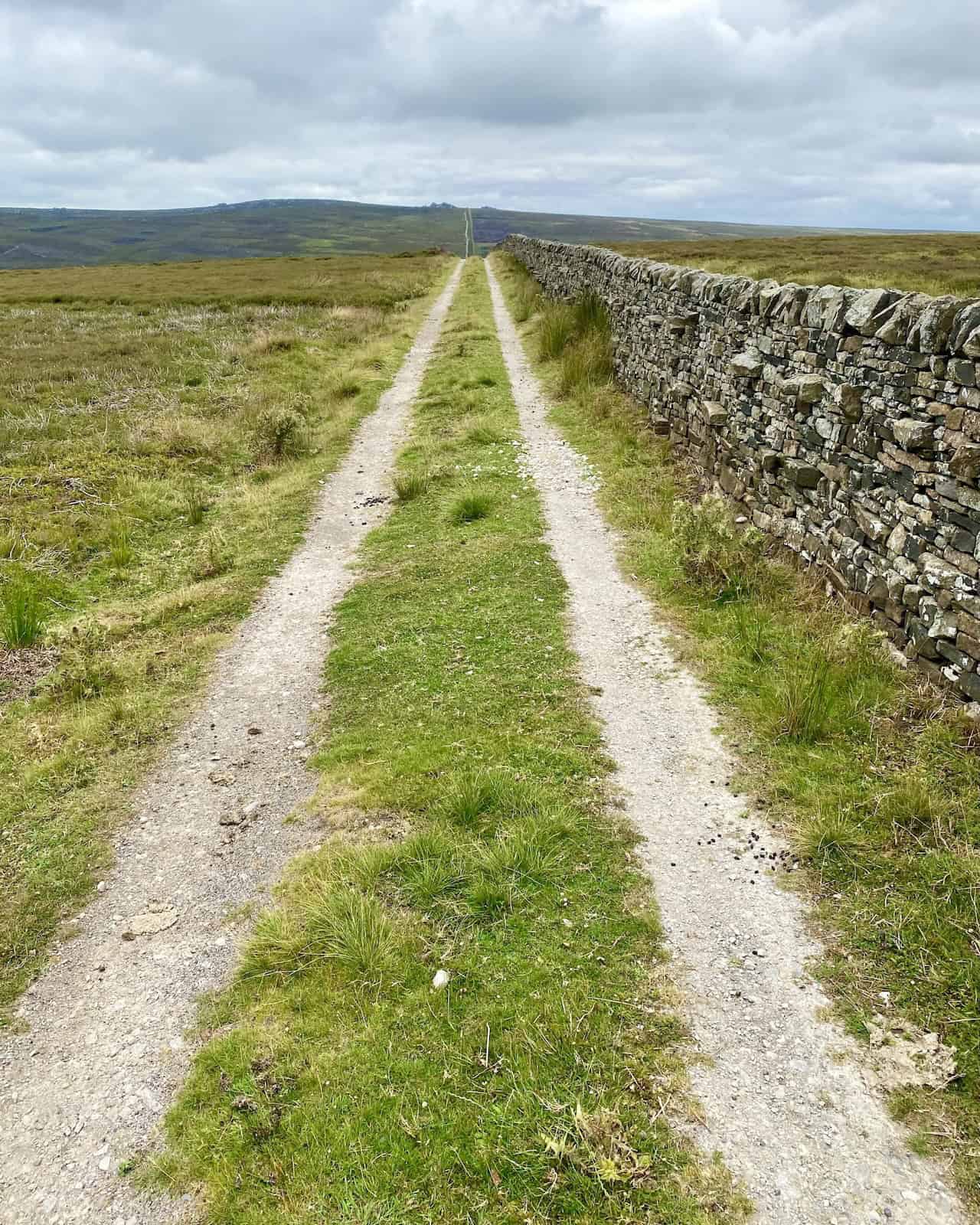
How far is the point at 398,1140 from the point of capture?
3.43 m

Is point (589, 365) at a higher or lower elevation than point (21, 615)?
higher

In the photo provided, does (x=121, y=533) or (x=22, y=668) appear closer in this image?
(x=22, y=668)

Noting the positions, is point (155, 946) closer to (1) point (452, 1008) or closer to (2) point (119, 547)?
(1) point (452, 1008)

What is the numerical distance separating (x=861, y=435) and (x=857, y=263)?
101ft

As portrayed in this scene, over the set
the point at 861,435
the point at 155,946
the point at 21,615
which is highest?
the point at 861,435

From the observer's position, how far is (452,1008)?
13.1 ft

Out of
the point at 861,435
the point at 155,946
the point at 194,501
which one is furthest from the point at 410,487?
the point at 155,946

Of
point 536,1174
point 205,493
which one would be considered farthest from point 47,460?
point 536,1174

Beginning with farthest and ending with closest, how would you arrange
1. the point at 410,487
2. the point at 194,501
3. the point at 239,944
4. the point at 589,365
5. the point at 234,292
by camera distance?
1. the point at 234,292
2. the point at 589,365
3. the point at 194,501
4. the point at 410,487
5. the point at 239,944

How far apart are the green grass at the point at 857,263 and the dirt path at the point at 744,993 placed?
41.2 feet

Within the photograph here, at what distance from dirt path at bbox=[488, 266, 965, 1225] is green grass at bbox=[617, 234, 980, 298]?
41.2 feet

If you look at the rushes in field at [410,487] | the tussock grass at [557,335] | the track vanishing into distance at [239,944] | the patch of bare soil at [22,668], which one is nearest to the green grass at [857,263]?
the tussock grass at [557,335]

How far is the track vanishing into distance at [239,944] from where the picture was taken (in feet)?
10.9

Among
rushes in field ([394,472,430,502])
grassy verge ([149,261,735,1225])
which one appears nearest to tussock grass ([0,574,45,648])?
grassy verge ([149,261,735,1225])
